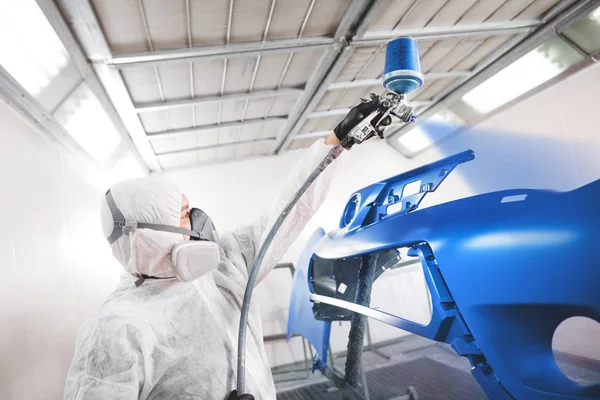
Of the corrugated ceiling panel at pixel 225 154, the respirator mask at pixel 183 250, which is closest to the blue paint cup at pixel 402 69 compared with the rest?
the respirator mask at pixel 183 250

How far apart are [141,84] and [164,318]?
1520 millimetres

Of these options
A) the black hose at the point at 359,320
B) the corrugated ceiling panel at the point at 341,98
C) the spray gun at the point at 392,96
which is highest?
the corrugated ceiling panel at the point at 341,98

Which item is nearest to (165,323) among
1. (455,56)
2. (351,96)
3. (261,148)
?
(351,96)

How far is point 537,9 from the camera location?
2.06m

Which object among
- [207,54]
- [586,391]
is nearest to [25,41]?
[207,54]

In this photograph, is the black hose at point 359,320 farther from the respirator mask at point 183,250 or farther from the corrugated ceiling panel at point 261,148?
the corrugated ceiling panel at point 261,148

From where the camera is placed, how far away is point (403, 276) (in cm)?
393

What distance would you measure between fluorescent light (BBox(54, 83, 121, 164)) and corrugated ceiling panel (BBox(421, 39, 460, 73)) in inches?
84.3

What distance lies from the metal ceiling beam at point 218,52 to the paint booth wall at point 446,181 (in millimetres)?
1848

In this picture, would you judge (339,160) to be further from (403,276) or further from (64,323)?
(403,276)

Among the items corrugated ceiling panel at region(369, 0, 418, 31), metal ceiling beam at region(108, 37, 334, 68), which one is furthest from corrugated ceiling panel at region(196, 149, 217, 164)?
corrugated ceiling panel at region(369, 0, 418, 31)

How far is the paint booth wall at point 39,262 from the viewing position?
112cm

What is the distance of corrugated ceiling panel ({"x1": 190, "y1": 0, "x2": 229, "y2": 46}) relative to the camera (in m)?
1.45

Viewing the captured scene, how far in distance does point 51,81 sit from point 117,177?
1.21 metres
